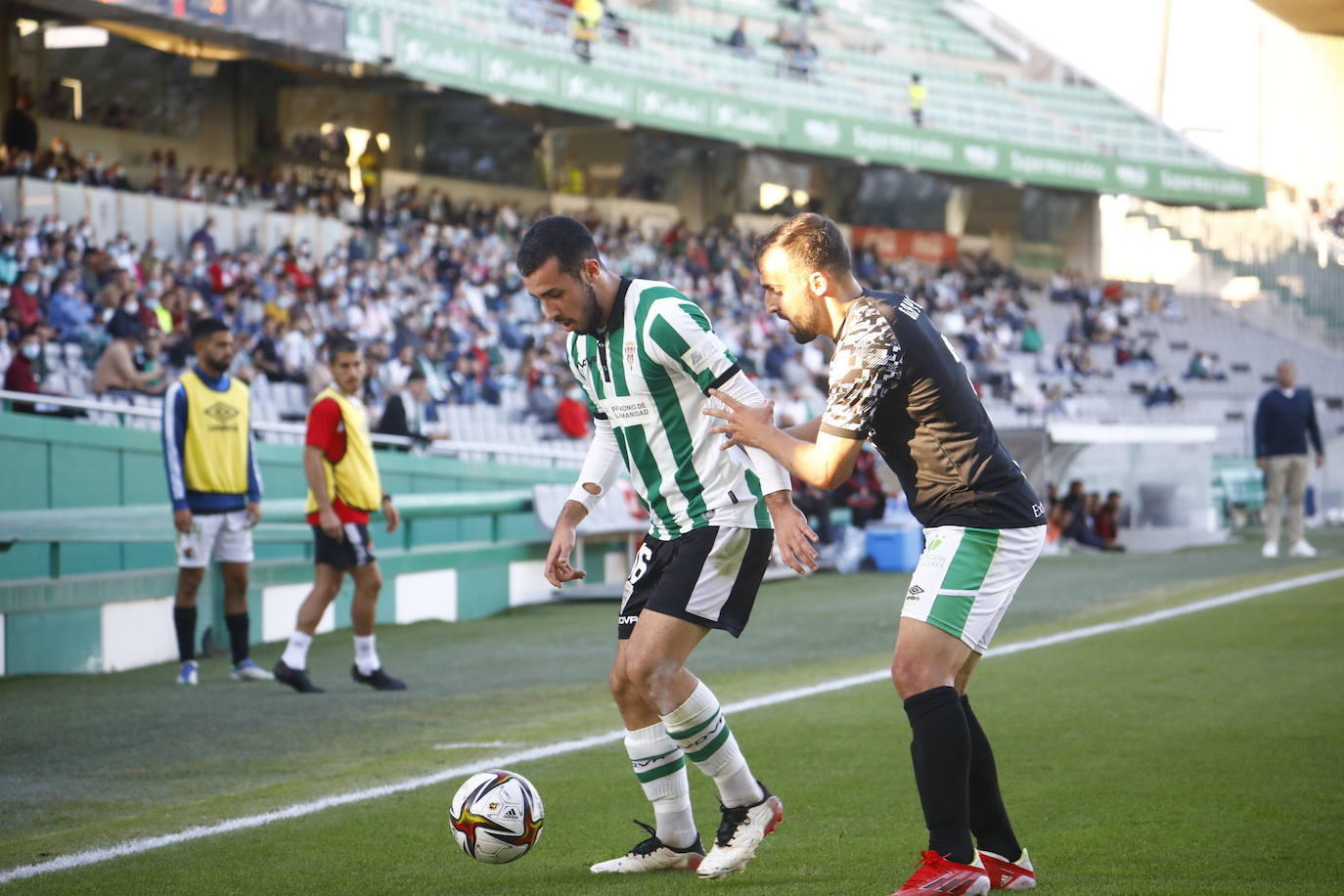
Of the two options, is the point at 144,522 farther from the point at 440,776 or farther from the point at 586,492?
the point at 586,492

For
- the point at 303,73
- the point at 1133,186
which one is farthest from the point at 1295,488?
the point at 1133,186

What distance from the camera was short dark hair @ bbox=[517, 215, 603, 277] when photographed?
16.4 ft

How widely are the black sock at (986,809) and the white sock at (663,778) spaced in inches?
37.1

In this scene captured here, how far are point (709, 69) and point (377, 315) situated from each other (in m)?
16.9

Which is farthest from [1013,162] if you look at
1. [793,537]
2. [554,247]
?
[793,537]

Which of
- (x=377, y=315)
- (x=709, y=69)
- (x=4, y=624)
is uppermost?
(x=709, y=69)

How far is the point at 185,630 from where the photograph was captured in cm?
1021

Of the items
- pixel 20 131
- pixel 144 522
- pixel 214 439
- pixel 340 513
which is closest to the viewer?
pixel 340 513

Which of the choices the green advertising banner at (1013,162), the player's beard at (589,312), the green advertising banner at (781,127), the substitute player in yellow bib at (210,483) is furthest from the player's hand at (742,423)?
the green advertising banner at (1013,162)

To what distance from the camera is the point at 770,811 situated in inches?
201

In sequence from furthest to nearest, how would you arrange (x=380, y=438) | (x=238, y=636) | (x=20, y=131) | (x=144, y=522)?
(x=20, y=131)
(x=380, y=438)
(x=144, y=522)
(x=238, y=636)

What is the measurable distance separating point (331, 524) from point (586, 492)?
168 inches

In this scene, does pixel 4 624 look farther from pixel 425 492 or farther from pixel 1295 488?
pixel 1295 488

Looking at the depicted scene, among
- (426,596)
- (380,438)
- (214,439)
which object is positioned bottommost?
(426,596)
